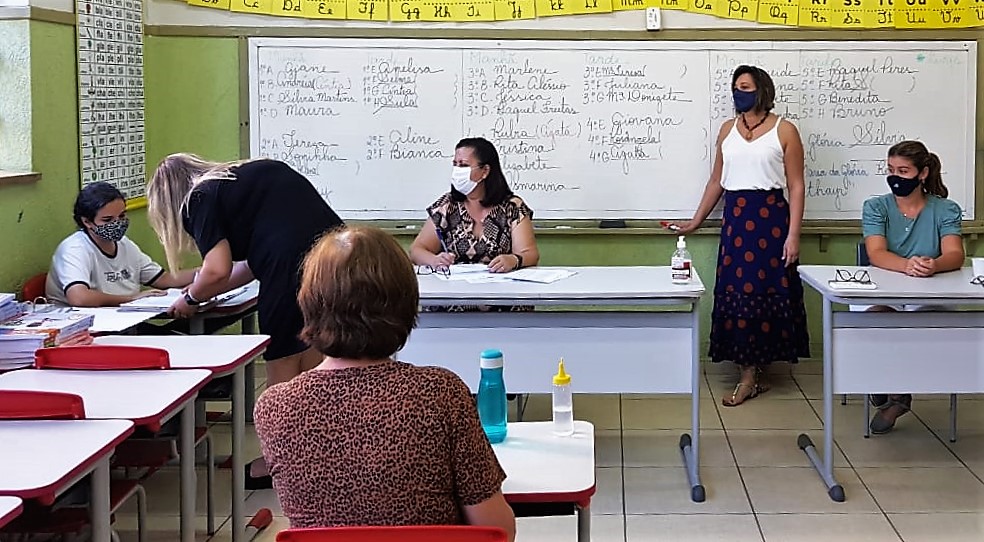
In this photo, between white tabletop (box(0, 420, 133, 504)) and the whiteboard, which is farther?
the whiteboard

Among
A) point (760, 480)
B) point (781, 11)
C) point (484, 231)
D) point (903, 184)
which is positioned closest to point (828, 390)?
point (760, 480)

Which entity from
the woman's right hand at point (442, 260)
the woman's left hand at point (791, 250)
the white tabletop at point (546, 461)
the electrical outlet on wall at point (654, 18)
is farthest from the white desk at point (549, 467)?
the electrical outlet on wall at point (654, 18)

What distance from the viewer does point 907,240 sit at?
4.62 meters

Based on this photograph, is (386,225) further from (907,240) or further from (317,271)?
(317,271)

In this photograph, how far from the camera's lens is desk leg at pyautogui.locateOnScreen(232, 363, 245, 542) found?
3.45 m

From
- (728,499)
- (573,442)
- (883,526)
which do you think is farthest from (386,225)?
(573,442)

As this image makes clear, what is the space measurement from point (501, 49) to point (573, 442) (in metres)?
3.60

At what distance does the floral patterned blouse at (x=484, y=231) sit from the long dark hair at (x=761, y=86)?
1292 mm

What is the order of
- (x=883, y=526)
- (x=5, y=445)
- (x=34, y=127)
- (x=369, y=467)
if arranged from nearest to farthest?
(x=369, y=467) < (x=5, y=445) < (x=883, y=526) < (x=34, y=127)

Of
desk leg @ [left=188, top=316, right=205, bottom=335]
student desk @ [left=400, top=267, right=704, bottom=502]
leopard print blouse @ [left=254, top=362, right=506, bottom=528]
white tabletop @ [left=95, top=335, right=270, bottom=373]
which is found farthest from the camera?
desk leg @ [left=188, top=316, right=205, bottom=335]

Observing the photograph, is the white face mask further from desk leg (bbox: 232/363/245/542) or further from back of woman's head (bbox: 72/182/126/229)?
desk leg (bbox: 232/363/245/542)

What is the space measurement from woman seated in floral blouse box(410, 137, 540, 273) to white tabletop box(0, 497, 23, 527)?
2.73 m

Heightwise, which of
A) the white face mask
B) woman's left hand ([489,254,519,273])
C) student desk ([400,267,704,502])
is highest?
the white face mask

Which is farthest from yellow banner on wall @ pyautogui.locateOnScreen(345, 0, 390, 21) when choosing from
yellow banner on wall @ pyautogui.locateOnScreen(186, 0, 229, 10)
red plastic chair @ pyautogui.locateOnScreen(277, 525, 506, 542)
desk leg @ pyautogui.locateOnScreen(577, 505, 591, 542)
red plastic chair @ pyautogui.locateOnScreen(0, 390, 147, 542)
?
red plastic chair @ pyautogui.locateOnScreen(277, 525, 506, 542)
